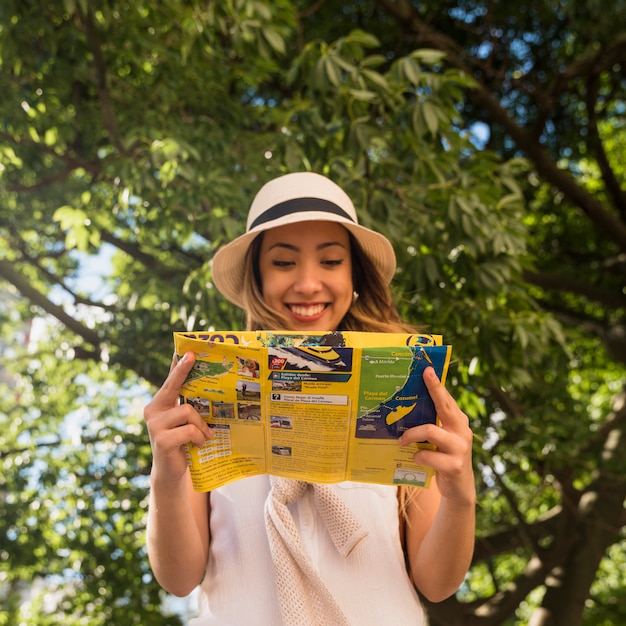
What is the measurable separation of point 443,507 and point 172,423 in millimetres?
656

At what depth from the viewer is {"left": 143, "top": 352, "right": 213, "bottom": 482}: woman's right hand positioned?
1.49m

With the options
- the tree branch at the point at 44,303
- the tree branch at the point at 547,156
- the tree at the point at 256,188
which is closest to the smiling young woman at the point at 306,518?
the tree at the point at 256,188

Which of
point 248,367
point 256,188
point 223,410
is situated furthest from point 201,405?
point 256,188

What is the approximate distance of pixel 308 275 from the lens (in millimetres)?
1933

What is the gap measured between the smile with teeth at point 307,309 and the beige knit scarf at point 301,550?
17.9 inches

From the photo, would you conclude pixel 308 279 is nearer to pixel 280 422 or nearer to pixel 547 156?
pixel 280 422

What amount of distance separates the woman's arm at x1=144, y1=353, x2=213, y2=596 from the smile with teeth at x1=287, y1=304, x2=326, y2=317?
0.51 m

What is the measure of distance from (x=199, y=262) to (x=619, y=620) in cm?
581

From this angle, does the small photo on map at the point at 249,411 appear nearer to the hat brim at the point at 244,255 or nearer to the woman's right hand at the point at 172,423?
the woman's right hand at the point at 172,423

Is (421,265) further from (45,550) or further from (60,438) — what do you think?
(60,438)

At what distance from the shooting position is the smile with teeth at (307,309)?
6.37ft

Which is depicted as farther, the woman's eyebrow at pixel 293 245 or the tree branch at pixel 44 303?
the tree branch at pixel 44 303

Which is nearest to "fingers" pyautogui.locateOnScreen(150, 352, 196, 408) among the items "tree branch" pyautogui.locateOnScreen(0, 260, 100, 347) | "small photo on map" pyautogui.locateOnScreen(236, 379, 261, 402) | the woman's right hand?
the woman's right hand

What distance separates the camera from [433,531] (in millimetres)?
1684
